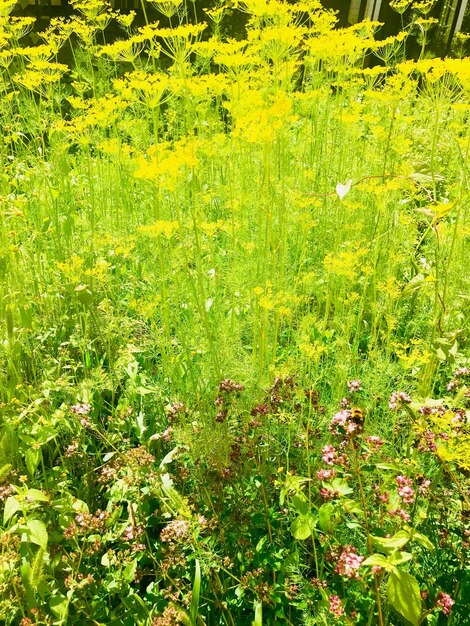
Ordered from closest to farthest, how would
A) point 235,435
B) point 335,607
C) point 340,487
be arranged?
1. point 335,607
2. point 340,487
3. point 235,435

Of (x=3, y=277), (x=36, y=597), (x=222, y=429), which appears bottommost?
(x=36, y=597)

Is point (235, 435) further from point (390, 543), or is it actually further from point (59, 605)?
point (390, 543)

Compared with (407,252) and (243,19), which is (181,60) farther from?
(243,19)

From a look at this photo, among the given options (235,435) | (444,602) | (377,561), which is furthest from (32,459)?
(444,602)

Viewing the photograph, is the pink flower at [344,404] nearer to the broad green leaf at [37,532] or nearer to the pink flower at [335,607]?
the pink flower at [335,607]

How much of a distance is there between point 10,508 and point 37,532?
10 cm

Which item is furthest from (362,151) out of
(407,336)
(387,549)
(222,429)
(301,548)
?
(387,549)

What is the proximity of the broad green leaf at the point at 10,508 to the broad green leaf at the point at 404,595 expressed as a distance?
993mm

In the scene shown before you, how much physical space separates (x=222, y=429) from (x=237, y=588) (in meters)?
0.50

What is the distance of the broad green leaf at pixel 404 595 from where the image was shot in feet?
3.78

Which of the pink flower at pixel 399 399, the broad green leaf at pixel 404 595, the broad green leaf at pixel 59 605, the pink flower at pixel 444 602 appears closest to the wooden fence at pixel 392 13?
the pink flower at pixel 399 399

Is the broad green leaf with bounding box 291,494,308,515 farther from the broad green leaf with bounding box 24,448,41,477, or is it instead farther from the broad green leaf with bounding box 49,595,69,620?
the broad green leaf with bounding box 24,448,41,477

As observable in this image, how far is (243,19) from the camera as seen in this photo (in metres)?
8.23

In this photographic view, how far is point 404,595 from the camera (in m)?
1.16
